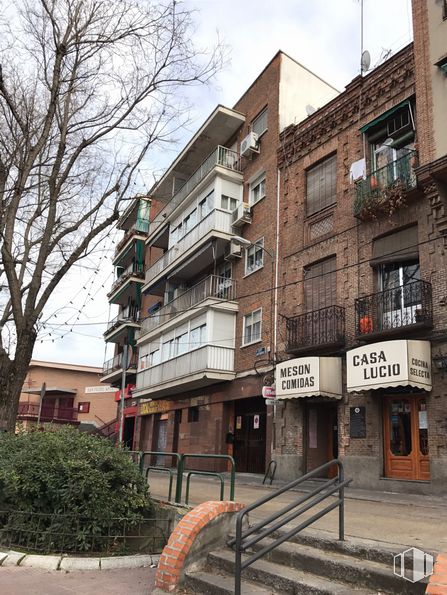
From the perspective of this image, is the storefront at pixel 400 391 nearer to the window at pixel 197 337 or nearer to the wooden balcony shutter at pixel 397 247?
the wooden balcony shutter at pixel 397 247

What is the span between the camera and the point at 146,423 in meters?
30.9

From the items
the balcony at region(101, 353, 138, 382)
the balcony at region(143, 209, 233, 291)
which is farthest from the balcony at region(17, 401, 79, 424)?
the balcony at region(143, 209, 233, 291)

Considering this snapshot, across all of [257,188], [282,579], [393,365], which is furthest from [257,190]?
[282,579]

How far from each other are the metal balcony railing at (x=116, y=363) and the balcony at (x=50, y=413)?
12597 mm

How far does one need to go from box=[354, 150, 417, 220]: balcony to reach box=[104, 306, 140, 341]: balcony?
2023 cm

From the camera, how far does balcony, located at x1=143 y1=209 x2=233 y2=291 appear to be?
22.7 meters

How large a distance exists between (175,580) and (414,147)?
12.9 metres

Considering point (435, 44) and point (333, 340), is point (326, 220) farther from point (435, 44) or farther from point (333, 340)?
point (435, 44)

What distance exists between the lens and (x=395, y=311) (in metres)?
14.2

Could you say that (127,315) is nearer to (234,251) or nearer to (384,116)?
(234,251)

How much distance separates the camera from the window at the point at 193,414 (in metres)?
23.9

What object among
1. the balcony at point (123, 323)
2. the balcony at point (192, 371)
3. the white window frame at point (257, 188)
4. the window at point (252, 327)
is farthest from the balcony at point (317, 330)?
the balcony at point (123, 323)

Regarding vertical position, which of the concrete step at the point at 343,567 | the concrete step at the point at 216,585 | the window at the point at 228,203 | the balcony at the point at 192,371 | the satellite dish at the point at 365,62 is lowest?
the concrete step at the point at 216,585

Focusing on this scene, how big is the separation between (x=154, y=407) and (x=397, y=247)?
720 inches
